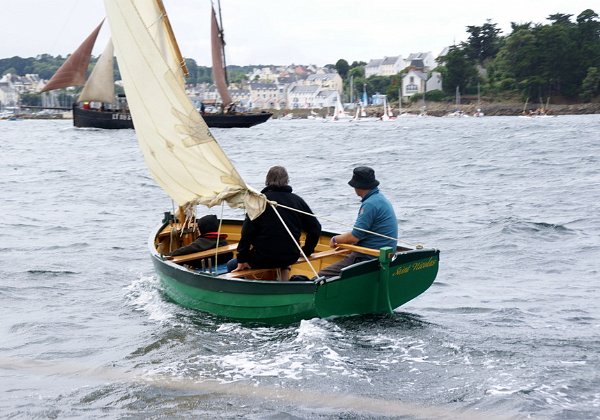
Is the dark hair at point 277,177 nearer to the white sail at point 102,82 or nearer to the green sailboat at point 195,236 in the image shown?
the green sailboat at point 195,236

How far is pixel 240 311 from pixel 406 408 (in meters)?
3.49

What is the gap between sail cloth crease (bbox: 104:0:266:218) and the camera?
1178 cm

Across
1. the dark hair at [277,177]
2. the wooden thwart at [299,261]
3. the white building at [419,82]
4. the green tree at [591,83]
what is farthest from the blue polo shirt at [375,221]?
the white building at [419,82]

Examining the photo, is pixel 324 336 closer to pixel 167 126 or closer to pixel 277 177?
pixel 277 177

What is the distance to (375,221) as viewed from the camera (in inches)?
443

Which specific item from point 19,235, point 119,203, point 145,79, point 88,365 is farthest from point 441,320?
point 119,203

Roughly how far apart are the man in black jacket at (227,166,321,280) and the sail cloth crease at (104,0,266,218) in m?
0.38

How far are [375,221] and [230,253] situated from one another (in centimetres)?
300

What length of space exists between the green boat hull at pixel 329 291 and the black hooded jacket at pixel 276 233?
0.58 meters

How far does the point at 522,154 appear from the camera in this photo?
44656mm

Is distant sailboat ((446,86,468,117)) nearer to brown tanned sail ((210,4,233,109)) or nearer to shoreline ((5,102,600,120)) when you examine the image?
shoreline ((5,102,600,120))

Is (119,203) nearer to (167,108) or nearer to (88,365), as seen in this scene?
(167,108)

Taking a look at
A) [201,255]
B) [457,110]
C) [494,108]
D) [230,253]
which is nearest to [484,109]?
[494,108]

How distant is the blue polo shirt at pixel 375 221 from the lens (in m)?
11.1
